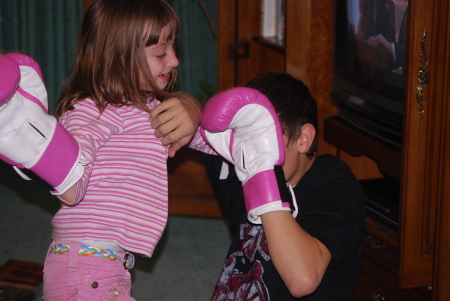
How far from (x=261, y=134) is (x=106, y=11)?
43 cm

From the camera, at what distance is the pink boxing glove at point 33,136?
3.38ft

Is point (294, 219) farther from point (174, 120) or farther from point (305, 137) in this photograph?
point (174, 120)

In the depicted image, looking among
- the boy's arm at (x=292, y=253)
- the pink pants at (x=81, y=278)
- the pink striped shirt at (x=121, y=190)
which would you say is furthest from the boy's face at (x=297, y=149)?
the pink pants at (x=81, y=278)

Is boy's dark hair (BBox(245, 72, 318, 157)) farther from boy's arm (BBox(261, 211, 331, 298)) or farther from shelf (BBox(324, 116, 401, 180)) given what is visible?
shelf (BBox(324, 116, 401, 180))

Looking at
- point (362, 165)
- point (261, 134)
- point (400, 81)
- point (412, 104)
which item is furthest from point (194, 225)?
point (261, 134)

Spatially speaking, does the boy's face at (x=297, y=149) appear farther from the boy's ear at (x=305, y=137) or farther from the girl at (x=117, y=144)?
the girl at (x=117, y=144)

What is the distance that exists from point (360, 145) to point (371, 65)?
9.0 inches

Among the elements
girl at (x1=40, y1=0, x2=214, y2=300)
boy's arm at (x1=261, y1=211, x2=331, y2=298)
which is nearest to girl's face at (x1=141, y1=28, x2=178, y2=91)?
girl at (x1=40, y1=0, x2=214, y2=300)

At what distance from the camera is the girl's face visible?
1375 mm

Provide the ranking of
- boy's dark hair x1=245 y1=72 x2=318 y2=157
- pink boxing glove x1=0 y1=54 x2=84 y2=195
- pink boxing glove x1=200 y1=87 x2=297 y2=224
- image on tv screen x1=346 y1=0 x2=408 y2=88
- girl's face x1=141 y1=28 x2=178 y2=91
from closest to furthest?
1. pink boxing glove x1=0 y1=54 x2=84 y2=195
2. pink boxing glove x1=200 y1=87 x2=297 y2=224
3. boy's dark hair x1=245 y1=72 x2=318 y2=157
4. girl's face x1=141 y1=28 x2=178 y2=91
5. image on tv screen x1=346 y1=0 x2=408 y2=88

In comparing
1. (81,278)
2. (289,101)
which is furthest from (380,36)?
(81,278)

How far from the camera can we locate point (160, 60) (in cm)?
139

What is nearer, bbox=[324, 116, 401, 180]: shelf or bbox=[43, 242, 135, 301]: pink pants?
bbox=[43, 242, 135, 301]: pink pants

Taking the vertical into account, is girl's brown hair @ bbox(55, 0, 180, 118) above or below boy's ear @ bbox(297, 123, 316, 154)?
above
